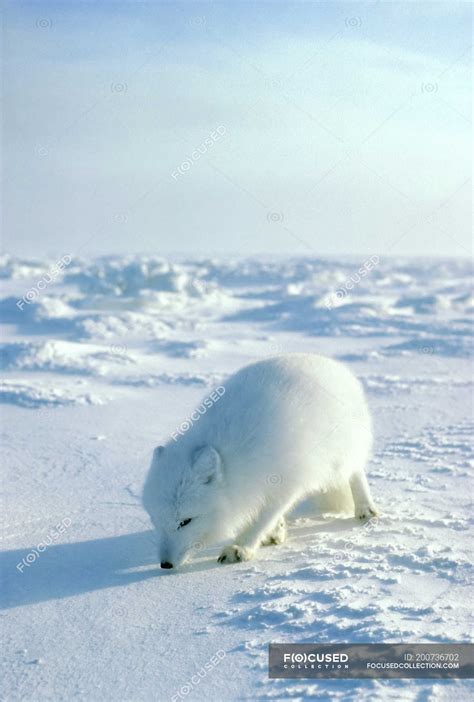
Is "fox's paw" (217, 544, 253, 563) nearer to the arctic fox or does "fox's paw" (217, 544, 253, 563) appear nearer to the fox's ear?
the arctic fox

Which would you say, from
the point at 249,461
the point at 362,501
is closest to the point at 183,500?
the point at 249,461

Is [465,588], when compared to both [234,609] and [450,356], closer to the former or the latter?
[234,609]

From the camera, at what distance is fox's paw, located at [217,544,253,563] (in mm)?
3797

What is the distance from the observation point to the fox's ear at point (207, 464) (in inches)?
140

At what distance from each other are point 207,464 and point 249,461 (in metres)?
0.26

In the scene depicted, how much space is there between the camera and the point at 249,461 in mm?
3713

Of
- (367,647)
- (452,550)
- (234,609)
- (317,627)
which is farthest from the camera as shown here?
(452,550)

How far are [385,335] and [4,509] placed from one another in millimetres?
11725

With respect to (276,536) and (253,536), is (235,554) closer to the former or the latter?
(253,536)

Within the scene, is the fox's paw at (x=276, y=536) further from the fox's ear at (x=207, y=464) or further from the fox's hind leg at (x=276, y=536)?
the fox's ear at (x=207, y=464)

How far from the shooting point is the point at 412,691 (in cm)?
250

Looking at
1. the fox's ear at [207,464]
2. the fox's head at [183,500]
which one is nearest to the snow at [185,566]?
the fox's head at [183,500]

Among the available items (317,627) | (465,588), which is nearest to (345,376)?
(465,588)

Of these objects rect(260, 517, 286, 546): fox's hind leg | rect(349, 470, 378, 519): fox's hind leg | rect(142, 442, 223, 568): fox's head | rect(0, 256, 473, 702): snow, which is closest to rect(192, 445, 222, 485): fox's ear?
rect(142, 442, 223, 568): fox's head
